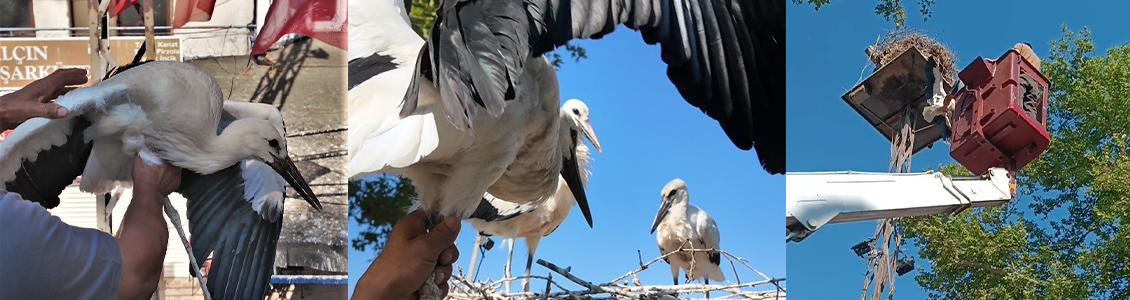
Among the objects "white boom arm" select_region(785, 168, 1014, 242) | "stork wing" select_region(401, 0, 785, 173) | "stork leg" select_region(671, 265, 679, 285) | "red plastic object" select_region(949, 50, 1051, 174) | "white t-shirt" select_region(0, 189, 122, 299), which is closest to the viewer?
"white t-shirt" select_region(0, 189, 122, 299)

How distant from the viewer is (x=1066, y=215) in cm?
292

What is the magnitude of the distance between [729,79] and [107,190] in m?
0.98

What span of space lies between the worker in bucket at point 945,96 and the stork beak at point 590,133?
1.27 meters

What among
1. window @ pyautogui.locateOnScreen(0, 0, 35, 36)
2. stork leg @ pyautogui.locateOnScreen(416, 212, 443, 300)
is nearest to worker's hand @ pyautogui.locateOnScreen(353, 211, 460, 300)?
stork leg @ pyautogui.locateOnScreen(416, 212, 443, 300)

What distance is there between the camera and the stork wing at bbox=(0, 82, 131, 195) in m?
1.34

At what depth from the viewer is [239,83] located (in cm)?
151

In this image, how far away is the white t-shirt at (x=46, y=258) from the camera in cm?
131

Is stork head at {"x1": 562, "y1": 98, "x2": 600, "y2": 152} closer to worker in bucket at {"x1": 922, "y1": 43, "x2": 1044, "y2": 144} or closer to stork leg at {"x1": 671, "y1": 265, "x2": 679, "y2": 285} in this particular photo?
stork leg at {"x1": 671, "y1": 265, "x2": 679, "y2": 285}

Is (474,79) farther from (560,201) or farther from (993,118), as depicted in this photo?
(993,118)

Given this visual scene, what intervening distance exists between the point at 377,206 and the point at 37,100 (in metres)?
0.46

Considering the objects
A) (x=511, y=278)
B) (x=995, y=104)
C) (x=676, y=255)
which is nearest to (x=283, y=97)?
(x=511, y=278)

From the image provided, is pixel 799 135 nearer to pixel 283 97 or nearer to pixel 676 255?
pixel 676 255

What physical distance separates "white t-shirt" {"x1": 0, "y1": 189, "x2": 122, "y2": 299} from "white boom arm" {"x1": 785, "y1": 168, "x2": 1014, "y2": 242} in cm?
124

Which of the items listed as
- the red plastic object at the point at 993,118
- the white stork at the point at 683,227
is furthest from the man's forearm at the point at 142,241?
the red plastic object at the point at 993,118
